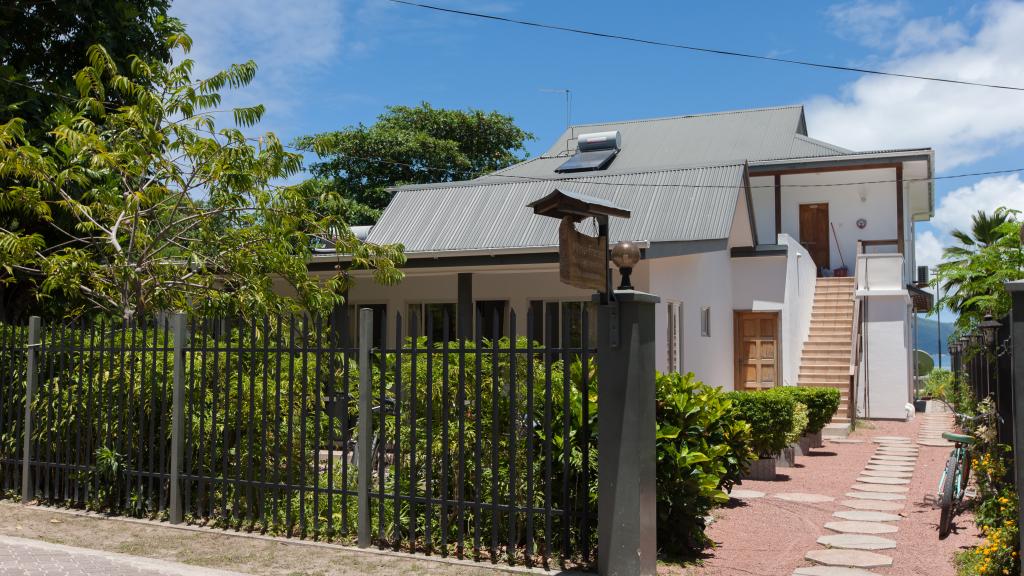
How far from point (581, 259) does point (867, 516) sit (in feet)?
15.1

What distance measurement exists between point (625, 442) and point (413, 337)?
173cm

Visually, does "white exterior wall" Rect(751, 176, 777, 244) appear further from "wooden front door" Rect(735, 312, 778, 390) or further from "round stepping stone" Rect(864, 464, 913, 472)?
"round stepping stone" Rect(864, 464, 913, 472)

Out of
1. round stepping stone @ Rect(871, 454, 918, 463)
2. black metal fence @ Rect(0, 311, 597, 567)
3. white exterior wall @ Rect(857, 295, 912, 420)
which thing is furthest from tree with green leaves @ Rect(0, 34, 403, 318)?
white exterior wall @ Rect(857, 295, 912, 420)

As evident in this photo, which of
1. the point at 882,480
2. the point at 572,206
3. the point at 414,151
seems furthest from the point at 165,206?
the point at 414,151

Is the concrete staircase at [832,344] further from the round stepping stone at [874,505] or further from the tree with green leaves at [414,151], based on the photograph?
the tree with green leaves at [414,151]

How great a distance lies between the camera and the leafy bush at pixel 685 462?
6.26 meters

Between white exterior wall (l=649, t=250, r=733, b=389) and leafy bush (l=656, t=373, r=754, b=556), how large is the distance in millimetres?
5722

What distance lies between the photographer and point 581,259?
5.65 m

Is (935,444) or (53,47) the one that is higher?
(53,47)

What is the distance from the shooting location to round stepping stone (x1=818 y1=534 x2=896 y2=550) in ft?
23.0

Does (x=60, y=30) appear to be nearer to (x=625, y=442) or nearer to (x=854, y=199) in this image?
(x=625, y=442)

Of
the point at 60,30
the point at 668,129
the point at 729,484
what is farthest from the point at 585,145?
the point at 729,484

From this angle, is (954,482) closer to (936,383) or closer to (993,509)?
(993,509)

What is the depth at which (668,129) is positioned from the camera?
30.6 meters
